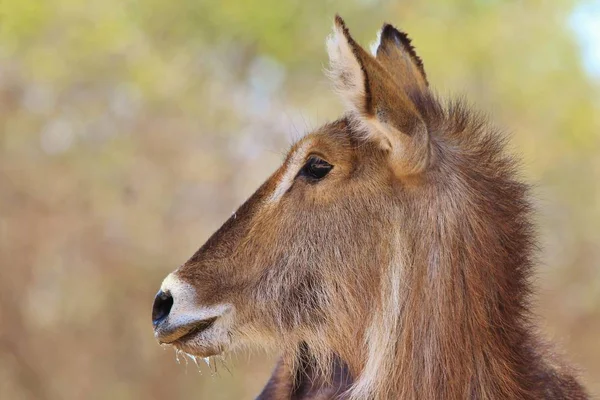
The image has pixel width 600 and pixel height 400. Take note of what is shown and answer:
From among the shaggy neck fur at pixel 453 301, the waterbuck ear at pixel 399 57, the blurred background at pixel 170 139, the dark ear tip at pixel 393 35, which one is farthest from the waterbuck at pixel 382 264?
the blurred background at pixel 170 139

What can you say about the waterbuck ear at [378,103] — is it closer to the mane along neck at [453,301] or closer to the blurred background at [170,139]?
the mane along neck at [453,301]

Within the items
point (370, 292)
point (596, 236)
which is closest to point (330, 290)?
point (370, 292)

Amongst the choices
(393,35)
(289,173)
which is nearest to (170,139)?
(393,35)

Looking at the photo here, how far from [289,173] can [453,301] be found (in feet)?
2.82

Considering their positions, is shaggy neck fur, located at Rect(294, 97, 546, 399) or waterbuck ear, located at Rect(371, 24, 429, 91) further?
waterbuck ear, located at Rect(371, 24, 429, 91)

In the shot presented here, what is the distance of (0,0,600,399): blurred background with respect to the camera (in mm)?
12641

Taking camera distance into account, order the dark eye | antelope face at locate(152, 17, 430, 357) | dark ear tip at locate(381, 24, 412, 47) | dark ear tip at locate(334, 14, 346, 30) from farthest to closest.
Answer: dark ear tip at locate(381, 24, 412, 47) < the dark eye < antelope face at locate(152, 17, 430, 357) < dark ear tip at locate(334, 14, 346, 30)

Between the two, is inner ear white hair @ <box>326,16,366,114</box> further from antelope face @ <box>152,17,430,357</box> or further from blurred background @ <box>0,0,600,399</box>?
blurred background @ <box>0,0,600,399</box>

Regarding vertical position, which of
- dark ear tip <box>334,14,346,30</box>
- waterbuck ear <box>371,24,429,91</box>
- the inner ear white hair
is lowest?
the inner ear white hair

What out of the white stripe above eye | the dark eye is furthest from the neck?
the white stripe above eye

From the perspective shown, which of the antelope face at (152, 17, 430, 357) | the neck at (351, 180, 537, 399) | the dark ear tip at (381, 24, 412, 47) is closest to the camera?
the neck at (351, 180, 537, 399)

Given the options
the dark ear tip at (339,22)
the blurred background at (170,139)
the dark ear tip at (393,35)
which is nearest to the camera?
the dark ear tip at (339,22)

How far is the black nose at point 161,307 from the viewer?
365 centimetres

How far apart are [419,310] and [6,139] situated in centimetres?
1055
